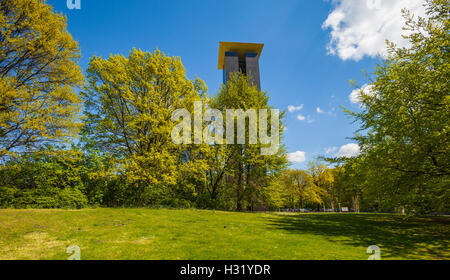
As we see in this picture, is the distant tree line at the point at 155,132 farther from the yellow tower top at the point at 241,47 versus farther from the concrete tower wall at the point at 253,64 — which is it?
the yellow tower top at the point at 241,47

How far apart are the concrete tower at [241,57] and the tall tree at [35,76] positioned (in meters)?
33.2

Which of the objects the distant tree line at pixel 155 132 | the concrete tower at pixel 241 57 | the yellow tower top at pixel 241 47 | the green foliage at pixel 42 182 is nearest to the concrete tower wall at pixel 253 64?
the concrete tower at pixel 241 57

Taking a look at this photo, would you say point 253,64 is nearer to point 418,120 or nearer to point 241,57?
point 241,57

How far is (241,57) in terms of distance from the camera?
166ft

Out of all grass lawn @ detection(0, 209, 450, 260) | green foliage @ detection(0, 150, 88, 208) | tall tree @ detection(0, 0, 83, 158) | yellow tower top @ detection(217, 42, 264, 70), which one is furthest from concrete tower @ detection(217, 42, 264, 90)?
grass lawn @ detection(0, 209, 450, 260)

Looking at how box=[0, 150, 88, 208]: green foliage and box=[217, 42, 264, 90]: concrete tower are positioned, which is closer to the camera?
box=[0, 150, 88, 208]: green foliage

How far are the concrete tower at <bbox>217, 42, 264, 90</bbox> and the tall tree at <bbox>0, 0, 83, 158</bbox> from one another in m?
33.2

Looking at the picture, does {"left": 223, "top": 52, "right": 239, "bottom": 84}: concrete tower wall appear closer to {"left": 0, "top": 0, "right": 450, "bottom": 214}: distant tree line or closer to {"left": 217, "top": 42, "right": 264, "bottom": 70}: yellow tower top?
{"left": 217, "top": 42, "right": 264, "bottom": 70}: yellow tower top

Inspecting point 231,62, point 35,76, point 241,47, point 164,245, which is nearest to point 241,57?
point 241,47

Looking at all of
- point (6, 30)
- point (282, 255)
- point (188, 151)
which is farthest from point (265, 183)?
point (6, 30)

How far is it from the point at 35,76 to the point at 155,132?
957 cm

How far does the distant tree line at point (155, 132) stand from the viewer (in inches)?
420

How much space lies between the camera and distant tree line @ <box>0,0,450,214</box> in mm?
10656
